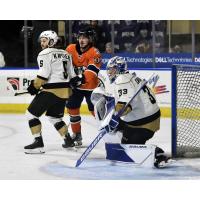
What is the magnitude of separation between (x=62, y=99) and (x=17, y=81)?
2.19 metres

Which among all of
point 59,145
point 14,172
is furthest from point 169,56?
point 14,172

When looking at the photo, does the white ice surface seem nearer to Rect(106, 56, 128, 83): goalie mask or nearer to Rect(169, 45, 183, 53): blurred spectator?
Rect(106, 56, 128, 83): goalie mask

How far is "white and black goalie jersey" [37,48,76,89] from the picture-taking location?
4168 millimetres

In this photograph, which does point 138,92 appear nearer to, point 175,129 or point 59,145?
point 175,129

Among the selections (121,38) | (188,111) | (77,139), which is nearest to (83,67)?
(77,139)

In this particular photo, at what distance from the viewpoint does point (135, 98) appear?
149 inches

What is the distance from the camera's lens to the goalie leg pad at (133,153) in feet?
12.4

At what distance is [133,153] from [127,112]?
28cm

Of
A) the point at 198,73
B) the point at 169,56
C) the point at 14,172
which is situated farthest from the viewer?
the point at 169,56

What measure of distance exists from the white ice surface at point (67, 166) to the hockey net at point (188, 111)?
16 cm

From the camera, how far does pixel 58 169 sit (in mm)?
3762

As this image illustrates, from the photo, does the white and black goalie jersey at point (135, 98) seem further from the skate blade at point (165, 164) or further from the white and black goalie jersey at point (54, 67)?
the white and black goalie jersey at point (54, 67)

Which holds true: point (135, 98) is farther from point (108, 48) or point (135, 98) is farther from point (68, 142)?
point (108, 48)

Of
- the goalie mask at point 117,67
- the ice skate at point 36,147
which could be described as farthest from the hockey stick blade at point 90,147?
the ice skate at point 36,147
